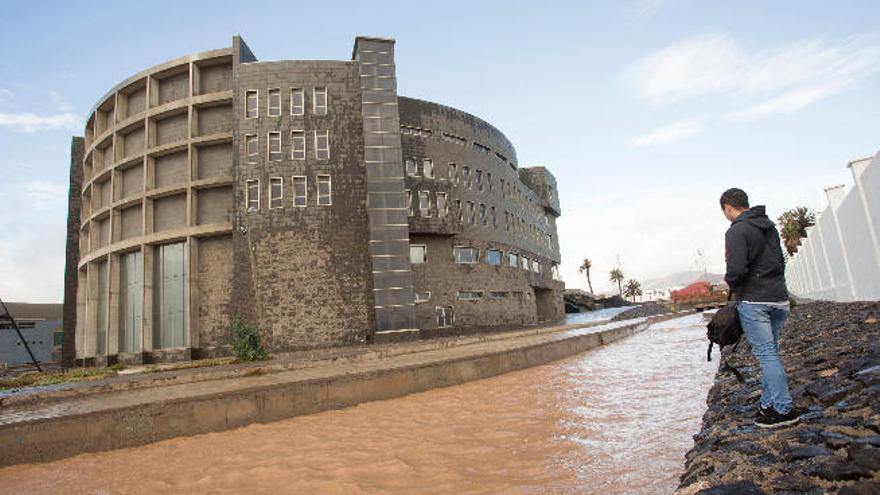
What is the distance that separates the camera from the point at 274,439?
7.12 m

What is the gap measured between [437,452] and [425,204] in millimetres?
27540

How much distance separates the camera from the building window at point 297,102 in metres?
27.8

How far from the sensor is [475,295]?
112 ft

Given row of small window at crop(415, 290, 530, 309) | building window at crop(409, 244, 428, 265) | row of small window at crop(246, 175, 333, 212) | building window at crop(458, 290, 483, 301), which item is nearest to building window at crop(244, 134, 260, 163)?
row of small window at crop(246, 175, 333, 212)

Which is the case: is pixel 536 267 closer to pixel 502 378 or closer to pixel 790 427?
pixel 502 378

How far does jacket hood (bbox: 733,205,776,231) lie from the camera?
425 centimetres

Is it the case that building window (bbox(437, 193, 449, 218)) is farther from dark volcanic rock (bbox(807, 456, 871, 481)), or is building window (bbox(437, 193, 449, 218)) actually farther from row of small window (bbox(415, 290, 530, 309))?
dark volcanic rock (bbox(807, 456, 871, 481))

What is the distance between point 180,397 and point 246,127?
2236 centimetres

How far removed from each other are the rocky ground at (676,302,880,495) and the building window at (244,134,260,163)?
2596cm

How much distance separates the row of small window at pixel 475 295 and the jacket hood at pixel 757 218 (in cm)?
2716

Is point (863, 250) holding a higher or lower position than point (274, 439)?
higher

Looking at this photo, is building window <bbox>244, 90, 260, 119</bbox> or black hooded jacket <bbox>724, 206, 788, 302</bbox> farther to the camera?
building window <bbox>244, 90, 260, 119</bbox>

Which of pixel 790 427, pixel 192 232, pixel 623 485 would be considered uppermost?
pixel 192 232

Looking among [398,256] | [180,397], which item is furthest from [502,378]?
[398,256]
